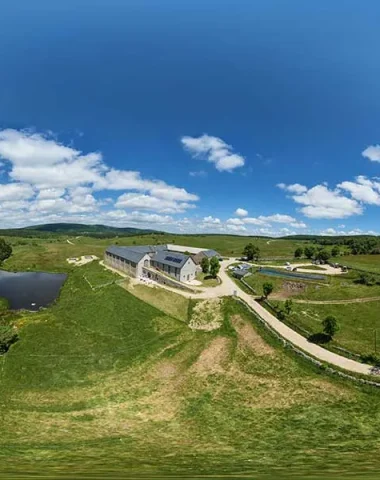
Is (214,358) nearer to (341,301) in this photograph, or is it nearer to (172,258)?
(341,301)

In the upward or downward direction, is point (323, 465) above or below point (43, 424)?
above

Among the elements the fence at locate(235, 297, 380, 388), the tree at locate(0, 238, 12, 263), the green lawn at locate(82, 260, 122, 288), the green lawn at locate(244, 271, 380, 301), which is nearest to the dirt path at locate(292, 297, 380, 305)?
the green lawn at locate(244, 271, 380, 301)

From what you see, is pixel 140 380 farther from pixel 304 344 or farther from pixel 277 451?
pixel 304 344

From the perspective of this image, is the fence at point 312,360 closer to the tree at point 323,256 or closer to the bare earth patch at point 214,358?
the bare earth patch at point 214,358

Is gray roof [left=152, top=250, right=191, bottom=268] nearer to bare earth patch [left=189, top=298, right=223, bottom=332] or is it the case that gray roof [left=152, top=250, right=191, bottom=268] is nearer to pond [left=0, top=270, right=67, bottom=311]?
bare earth patch [left=189, top=298, right=223, bottom=332]

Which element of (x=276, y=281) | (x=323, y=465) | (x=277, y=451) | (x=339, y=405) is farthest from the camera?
(x=276, y=281)

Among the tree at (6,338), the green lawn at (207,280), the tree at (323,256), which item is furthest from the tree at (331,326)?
the tree at (323,256)

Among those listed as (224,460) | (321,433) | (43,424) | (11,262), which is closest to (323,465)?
(224,460)

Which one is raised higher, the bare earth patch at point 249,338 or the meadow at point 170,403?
the bare earth patch at point 249,338
